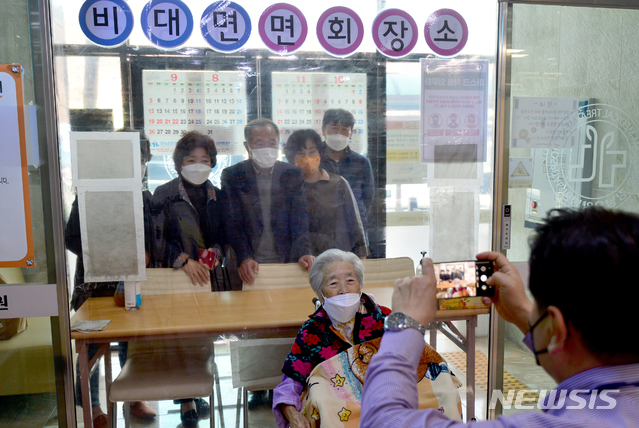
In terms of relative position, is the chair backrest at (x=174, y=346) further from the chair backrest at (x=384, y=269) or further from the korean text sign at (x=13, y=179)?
the chair backrest at (x=384, y=269)

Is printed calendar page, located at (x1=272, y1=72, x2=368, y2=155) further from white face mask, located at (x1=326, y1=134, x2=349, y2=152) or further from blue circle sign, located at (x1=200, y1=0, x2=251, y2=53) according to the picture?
blue circle sign, located at (x1=200, y1=0, x2=251, y2=53)

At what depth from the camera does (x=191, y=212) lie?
216 centimetres

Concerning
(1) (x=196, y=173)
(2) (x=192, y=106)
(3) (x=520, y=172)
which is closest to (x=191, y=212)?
(1) (x=196, y=173)

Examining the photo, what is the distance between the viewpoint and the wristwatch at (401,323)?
0.86 meters

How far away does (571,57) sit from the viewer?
2.32 m

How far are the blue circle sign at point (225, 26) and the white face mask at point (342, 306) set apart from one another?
1.12 meters

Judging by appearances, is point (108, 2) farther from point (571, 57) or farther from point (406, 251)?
point (571, 57)

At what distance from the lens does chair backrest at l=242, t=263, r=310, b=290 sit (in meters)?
2.27

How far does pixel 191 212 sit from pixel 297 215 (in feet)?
1.57

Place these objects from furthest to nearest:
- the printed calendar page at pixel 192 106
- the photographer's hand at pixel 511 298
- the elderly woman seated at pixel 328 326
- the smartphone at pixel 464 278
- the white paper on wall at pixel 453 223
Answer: the white paper on wall at pixel 453 223 → the printed calendar page at pixel 192 106 → the elderly woman seated at pixel 328 326 → the smartphone at pixel 464 278 → the photographer's hand at pixel 511 298

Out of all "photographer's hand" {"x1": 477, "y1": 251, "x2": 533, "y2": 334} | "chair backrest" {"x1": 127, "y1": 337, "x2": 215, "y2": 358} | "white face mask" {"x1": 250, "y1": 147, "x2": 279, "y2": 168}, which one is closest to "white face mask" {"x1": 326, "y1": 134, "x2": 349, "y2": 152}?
"white face mask" {"x1": 250, "y1": 147, "x2": 279, "y2": 168}

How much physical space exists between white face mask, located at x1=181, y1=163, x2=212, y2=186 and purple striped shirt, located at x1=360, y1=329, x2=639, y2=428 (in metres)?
1.48

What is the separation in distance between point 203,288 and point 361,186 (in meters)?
0.86

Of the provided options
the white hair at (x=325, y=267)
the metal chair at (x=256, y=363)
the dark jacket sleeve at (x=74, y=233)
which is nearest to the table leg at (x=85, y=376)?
the dark jacket sleeve at (x=74, y=233)
